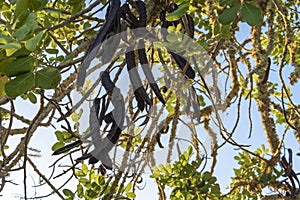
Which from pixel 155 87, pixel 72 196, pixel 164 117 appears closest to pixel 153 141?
pixel 164 117

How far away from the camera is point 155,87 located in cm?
73

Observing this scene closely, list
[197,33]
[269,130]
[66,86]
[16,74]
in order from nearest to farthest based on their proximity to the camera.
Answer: [16,74] < [66,86] < [269,130] < [197,33]

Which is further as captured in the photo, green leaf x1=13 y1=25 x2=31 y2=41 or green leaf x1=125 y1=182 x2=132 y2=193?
green leaf x1=125 y1=182 x2=132 y2=193

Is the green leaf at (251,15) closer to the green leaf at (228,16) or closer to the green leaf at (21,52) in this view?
the green leaf at (228,16)

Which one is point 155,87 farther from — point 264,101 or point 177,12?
point 264,101

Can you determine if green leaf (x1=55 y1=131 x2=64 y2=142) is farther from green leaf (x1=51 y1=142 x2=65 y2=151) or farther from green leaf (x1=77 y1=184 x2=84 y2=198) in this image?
green leaf (x1=77 y1=184 x2=84 y2=198)

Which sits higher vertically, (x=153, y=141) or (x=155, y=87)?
(x=153, y=141)

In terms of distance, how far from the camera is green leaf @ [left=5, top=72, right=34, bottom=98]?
69cm

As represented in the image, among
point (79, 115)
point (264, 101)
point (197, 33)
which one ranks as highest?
point (197, 33)

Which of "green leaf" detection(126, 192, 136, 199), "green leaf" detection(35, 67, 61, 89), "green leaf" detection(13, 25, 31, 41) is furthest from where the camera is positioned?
"green leaf" detection(126, 192, 136, 199)

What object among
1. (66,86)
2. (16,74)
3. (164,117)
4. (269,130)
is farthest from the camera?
(269,130)

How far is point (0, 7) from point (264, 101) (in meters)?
0.77

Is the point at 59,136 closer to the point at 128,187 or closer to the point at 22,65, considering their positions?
the point at 128,187

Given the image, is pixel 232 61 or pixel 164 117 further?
pixel 232 61
